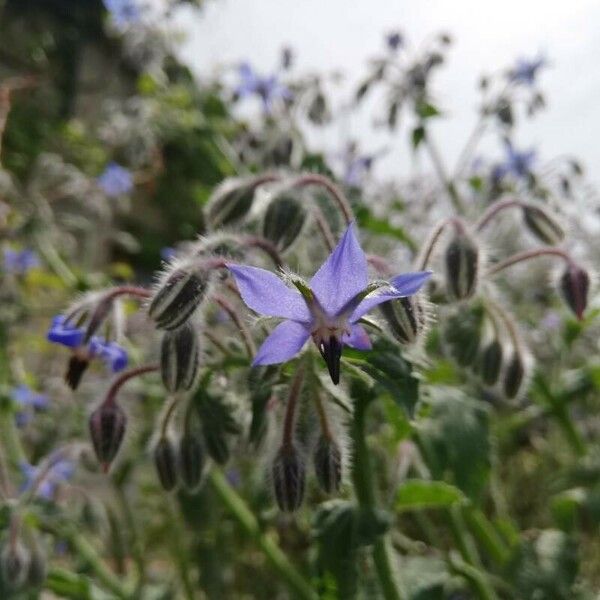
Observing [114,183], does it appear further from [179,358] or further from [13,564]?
[179,358]

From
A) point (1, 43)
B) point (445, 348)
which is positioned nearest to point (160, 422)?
point (445, 348)

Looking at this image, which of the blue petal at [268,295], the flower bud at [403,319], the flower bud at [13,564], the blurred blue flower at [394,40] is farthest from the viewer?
the blurred blue flower at [394,40]

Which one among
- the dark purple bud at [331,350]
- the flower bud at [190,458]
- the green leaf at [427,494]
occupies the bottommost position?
the green leaf at [427,494]

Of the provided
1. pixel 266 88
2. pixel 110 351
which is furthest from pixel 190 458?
pixel 266 88

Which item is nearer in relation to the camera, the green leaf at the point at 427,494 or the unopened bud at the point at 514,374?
the green leaf at the point at 427,494

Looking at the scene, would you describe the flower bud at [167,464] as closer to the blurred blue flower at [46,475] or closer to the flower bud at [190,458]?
the flower bud at [190,458]

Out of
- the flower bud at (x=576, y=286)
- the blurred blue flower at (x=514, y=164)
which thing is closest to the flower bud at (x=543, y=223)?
the flower bud at (x=576, y=286)

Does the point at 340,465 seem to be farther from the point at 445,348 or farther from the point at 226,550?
the point at 226,550
